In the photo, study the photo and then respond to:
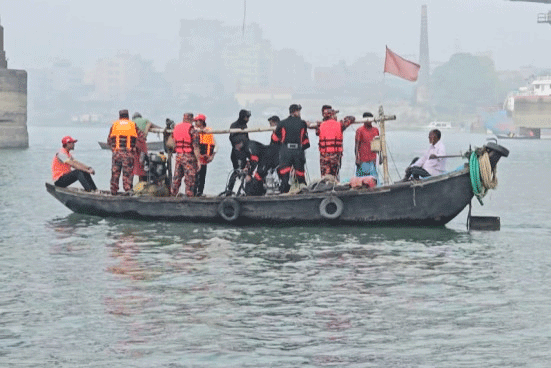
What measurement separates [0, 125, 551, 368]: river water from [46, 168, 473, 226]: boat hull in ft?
0.97

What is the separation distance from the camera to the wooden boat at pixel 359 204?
21141mm

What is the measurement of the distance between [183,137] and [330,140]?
9.40 ft

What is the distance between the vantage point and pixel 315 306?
14.5 m

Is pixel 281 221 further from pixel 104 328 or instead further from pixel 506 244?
pixel 104 328

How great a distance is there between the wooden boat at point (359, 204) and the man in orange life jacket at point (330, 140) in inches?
29.4

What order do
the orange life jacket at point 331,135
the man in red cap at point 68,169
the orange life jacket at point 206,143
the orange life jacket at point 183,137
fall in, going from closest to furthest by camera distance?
the orange life jacket at point 331,135 → the orange life jacket at point 183,137 → the orange life jacket at point 206,143 → the man in red cap at point 68,169

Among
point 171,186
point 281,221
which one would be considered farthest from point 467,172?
point 171,186

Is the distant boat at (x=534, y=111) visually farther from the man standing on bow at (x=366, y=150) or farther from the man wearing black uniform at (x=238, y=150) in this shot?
the man wearing black uniform at (x=238, y=150)

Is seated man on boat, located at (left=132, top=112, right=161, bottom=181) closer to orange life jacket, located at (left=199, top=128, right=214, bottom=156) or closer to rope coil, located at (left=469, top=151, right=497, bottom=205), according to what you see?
orange life jacket, located at (left=199, top=128, right=214, bottom=156)

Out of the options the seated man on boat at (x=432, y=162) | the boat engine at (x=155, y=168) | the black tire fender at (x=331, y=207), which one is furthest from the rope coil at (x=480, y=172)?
the boat engine at (x=155, y=168)

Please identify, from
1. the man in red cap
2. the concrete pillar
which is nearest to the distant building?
the concrete pillar

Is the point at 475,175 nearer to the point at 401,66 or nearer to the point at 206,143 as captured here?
the point at 401,66

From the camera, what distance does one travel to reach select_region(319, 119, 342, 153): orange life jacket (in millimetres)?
22016

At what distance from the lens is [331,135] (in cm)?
2202
